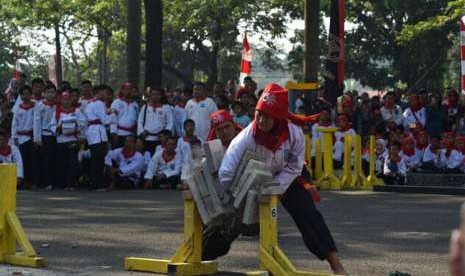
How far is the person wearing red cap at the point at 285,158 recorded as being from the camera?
8.17m

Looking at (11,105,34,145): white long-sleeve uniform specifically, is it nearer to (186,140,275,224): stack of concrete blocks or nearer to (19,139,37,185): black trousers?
(19,139,37,185): black trousers

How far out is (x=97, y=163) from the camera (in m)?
18.0

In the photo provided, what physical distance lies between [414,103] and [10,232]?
39.5 ft

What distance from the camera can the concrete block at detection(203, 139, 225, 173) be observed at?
8484 millimetres

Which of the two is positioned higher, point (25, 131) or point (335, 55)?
point (335, 55)

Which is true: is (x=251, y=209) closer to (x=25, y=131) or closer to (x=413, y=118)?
(x=25, y=131)

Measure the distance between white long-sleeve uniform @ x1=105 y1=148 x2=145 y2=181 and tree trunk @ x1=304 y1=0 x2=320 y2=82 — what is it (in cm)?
514

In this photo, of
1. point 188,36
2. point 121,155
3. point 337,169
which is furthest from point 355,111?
point 188,36

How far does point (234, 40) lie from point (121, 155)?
119ft

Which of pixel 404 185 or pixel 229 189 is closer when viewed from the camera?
pixel 229 189

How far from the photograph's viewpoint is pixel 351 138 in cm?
1875

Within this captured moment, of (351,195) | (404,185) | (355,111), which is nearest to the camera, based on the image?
(351,195)

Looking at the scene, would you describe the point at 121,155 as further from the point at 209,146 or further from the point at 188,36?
the point at 188,36

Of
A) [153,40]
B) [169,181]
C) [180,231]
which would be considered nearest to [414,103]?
[169,181]
